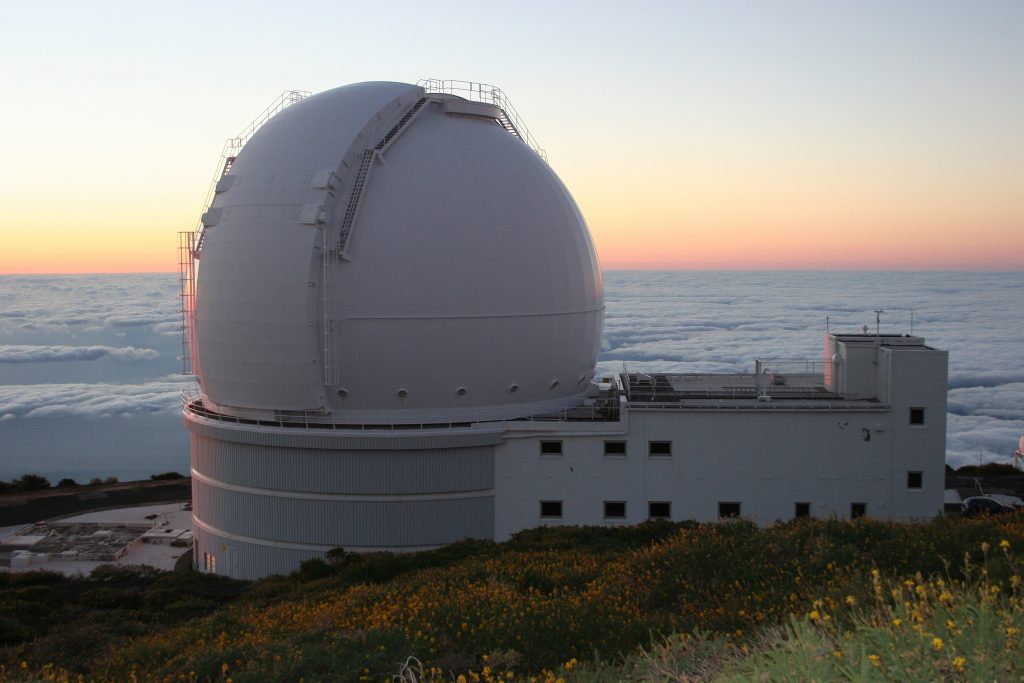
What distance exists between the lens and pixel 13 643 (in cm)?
1403

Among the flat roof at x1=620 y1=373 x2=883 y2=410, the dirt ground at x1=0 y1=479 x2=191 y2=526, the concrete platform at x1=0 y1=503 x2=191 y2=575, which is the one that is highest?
the flat roof at x1=620 y1=373 x2=883 y2=410

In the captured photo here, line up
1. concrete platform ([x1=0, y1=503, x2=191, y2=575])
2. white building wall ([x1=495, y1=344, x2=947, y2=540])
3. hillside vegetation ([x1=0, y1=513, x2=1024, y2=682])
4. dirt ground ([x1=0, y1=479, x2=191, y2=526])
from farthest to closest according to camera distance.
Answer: dirt ground ([x1=0, y1=479, x2=191, y2=526])
concrete platform ([x1=0, y1=503, x2=191, y2=575])
white building wall ([x1=495, y1=344, x2=947, y2=540])
hillside vegetation ([x1=0, y1=513, x2=1024, y2=682])

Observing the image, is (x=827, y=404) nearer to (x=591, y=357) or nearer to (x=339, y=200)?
(x=591, y=357)

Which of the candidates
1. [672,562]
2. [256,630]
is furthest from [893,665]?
[256,630]

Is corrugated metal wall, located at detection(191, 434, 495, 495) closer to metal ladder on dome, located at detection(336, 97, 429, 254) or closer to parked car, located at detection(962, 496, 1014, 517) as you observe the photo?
metal ladder on dome, located at detection(336, 97, 429, 254)

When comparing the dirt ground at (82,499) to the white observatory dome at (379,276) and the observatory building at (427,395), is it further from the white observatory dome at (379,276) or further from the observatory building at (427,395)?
the white observatory dome at (379,276)

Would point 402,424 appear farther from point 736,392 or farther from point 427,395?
point 736,392

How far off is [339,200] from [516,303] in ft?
15.0

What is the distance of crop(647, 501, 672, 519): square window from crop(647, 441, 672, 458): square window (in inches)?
43.4

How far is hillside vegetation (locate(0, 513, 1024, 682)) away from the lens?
209 inches

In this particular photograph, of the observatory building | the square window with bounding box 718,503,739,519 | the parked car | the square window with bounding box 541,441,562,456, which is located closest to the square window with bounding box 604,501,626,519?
the observatory building

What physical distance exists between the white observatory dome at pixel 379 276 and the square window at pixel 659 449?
8.66 feet

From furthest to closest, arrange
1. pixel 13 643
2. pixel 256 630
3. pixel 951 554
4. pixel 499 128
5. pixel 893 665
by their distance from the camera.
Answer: pixel 499 128
pixel 13 643
pixel 256 630
pixel 951 554
pixel 893 665

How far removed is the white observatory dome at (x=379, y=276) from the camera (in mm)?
19312
